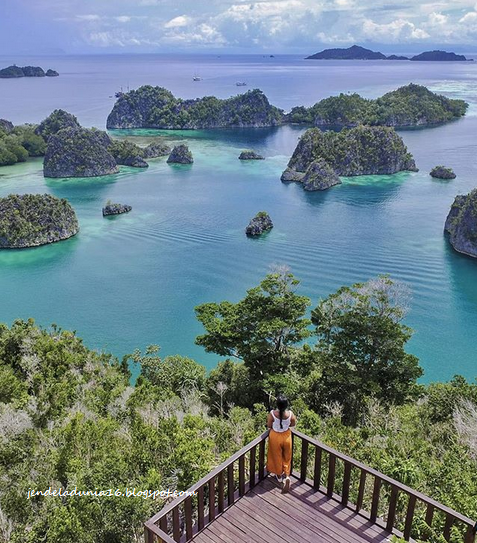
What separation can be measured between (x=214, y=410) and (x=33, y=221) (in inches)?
1085

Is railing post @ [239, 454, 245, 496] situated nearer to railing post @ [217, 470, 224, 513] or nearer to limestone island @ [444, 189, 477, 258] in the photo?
railing post @ [217, 470, 224, 513]

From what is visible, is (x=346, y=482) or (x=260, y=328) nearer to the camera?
(x=346, y=482)

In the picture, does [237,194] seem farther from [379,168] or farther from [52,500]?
[52,500]

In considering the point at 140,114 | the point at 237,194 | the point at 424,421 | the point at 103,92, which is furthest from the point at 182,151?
the point at 103,92

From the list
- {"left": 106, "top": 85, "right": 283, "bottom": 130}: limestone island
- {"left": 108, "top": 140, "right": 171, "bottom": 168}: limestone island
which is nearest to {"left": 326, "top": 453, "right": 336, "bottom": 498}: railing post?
{"left": 108, "top": 140, "right": 171, "bottom": 168}: limestone island

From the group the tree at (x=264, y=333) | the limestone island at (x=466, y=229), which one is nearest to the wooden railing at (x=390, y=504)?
the tree at (x=264, y=333)

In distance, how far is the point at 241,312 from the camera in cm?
1644

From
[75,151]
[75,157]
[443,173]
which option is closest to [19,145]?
[75,151]

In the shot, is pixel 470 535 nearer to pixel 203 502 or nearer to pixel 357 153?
pixel 203 502

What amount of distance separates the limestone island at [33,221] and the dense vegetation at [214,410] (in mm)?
19140

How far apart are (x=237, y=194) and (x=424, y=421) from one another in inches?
1490

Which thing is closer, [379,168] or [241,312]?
[241,312]

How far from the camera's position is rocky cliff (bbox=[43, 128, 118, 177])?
56.0m

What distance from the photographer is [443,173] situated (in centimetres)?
5231
